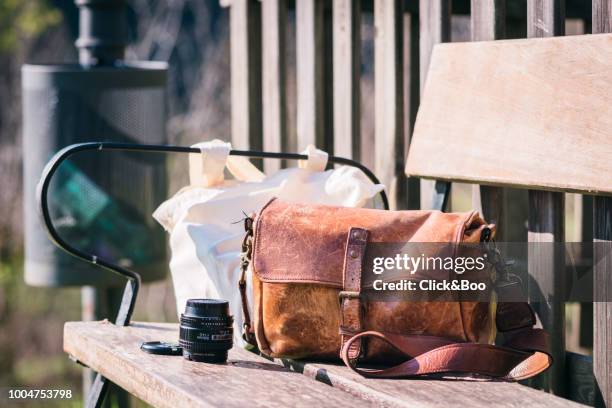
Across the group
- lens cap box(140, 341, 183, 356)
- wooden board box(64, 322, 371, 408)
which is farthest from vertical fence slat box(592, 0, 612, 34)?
lens cap box(140, 341, 183, 356)

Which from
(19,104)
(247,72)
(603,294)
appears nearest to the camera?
(603,294)

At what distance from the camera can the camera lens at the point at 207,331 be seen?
6.70 feet

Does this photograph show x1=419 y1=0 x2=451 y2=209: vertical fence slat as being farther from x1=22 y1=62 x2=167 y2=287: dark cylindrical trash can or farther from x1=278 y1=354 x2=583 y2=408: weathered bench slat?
x1=22 y1=62 x2=167 y2=287: dark cylindrical trash can

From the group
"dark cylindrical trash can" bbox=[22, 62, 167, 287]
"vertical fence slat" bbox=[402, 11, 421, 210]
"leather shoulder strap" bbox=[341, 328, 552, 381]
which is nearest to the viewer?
"leather shoulder strap" bbox=[341, 328, 552, 381]

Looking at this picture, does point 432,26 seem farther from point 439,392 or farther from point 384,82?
point 439,392

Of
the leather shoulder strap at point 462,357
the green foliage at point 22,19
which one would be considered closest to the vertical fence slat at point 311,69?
the leather shoulder strap at point 462,357

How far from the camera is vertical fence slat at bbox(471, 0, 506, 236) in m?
2.42

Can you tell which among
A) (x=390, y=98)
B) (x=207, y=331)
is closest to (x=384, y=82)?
(x=390, y=98)

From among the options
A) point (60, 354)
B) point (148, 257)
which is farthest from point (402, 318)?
point (60, 354)

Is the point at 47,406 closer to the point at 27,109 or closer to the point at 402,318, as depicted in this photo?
the point at 27,109

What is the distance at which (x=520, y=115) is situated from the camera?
7.47 ft

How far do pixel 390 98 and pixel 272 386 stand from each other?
3.74ft

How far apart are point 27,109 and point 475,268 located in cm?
211

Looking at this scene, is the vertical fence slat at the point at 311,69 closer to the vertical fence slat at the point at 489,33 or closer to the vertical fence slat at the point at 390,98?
the vertical fence slat at the point at 390,98
